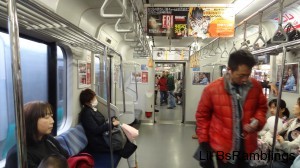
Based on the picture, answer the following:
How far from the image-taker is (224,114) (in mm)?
1982

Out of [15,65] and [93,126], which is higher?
[15,65]

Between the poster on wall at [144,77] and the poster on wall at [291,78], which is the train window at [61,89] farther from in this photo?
the poster on wall at [144,77]

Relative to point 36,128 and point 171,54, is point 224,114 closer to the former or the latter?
point 36,128

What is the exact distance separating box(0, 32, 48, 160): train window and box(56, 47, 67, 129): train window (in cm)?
25

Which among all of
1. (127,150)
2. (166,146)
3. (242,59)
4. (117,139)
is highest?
(242,59)

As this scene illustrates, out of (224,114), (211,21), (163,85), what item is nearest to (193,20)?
(211,21)

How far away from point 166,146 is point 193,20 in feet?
9.64

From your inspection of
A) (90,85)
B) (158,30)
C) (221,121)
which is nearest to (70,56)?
(90,85)

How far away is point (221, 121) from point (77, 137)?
237 centimetres

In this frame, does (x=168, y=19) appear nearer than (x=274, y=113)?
No

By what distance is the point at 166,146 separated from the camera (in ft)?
19.1

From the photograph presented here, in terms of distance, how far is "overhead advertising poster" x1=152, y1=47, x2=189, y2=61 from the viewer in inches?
344

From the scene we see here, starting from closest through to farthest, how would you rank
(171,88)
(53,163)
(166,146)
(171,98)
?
(53,163)
(166,146)
(171,88)
(171,98)

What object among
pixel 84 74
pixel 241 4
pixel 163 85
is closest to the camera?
pixel 84 74
